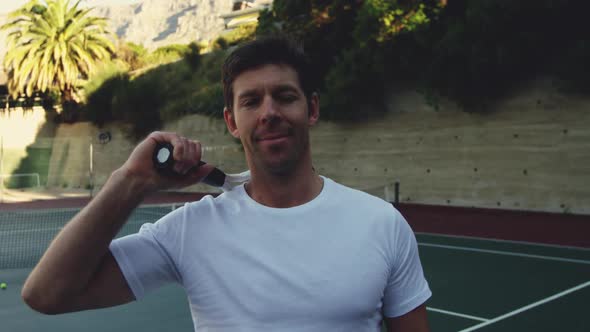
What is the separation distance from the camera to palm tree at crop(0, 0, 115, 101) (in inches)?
1507

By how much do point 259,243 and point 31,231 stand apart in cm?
1562

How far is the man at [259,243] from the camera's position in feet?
6.21

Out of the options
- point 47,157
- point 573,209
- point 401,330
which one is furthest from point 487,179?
point 47,157

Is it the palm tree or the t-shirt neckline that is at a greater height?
the palm tree

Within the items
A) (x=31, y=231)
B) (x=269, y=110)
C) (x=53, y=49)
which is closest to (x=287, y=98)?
(x=269, y=110)

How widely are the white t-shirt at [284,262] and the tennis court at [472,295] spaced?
5.27 m

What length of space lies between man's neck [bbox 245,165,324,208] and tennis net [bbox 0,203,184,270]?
27.6ft

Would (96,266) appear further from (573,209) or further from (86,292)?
(573,209)

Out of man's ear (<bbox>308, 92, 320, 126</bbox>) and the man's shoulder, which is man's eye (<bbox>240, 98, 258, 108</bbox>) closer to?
man's ear (<bbox>308, 92, 320, 126</bbox>)

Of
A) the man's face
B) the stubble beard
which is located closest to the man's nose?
the man's face

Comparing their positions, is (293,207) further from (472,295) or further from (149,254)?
(472,295)

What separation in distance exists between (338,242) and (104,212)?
30.1 inches

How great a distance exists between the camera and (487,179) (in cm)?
1923

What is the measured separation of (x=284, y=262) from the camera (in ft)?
6.43
